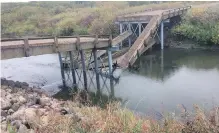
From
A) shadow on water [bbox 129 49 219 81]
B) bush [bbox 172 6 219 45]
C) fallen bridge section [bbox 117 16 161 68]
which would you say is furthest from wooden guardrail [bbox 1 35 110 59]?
bush [bbox 172 6 219 45]

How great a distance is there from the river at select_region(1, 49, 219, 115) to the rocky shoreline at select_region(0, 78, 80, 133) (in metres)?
3.45

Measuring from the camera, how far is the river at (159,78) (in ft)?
44.2

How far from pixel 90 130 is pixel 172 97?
8080 millimetres

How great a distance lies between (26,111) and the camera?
9.37 meters

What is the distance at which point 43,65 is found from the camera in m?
24.0

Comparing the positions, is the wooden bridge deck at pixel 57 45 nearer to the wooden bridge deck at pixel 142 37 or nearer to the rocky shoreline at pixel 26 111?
the wooden bridge deck at pixel 142 37

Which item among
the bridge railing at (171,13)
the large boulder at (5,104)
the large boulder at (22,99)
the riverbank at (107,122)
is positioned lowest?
the large boulder at (22,99)

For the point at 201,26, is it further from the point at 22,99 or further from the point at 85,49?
the point at 22,99

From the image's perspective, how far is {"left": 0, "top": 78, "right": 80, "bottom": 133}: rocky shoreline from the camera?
793cm

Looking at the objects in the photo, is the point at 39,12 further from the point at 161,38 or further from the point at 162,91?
the point at 162,91

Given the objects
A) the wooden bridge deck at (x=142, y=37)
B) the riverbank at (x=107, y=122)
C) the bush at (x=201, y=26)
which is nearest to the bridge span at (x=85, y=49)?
the wooden bridge deck at (x=142, y=37)

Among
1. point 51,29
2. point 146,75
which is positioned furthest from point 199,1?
point 146,75

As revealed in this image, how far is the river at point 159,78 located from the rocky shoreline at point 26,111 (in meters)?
3.45

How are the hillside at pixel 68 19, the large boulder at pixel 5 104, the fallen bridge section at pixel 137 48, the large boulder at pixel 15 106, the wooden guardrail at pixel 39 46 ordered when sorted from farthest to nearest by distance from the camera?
1. the hillside at pixel 68 19
2. the fallen bridge section at pixel 137 48
3. the wooden guardrail at pixel 39 46
4. the large boulder at pixel 15 106
5. the large boulder at pixel 5 104
